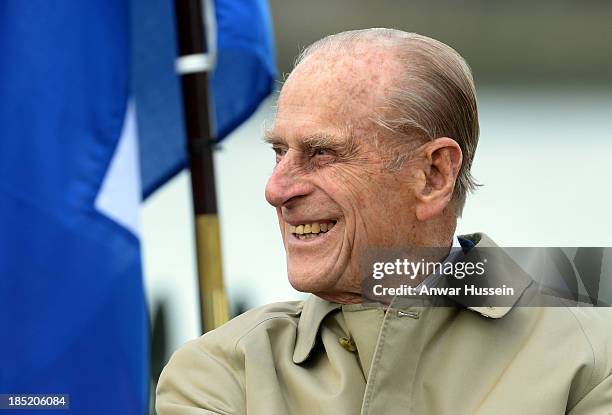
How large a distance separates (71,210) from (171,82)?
1026mm

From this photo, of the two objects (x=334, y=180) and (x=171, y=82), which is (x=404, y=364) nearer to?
(x=334, y=180)

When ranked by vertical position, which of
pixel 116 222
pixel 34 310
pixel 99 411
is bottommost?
pixel 99 411

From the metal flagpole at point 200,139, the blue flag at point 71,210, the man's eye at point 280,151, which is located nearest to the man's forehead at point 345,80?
the man's eye at point 280,151

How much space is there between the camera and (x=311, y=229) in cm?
262

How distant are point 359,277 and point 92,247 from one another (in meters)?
1.77

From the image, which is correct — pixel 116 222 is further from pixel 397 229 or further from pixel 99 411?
pixel 397 229

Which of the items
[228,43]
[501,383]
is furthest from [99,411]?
[501,383]

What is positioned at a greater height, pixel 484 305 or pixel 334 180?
pixel 334 180

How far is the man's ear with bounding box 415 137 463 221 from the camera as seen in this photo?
8.69ft

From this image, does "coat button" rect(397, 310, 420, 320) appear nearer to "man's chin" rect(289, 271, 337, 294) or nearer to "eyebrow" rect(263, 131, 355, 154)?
"man's chin" rect(289, 271, 337, 294)

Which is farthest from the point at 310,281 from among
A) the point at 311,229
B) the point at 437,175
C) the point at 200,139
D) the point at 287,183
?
the point at 200,139

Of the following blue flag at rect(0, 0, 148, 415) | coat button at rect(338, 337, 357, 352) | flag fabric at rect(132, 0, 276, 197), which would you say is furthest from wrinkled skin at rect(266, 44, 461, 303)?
flag fabric at rect(132, 0, 276, 197)

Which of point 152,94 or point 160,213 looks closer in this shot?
point 152,94

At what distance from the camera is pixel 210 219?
13.3ft
